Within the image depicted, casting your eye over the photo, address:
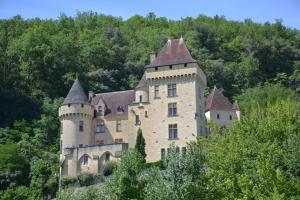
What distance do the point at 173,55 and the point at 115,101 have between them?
7.62 meters

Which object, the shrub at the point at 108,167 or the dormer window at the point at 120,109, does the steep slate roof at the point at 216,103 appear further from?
the shrub at the point at 108,167

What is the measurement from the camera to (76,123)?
62844mm

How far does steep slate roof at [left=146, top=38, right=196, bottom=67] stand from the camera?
2427 inches

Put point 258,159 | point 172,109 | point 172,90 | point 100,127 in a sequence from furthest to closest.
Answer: point 100,127
point 172,90
point 172,109
point 258,159

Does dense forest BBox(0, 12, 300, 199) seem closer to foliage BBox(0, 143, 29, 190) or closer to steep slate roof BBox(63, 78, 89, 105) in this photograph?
foliage BBox(0, 143, 29, 190)

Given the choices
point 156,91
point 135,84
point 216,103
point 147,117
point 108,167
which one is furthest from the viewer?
point 135,84

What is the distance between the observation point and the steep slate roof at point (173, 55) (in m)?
61.7

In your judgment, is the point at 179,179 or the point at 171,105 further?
the point at 171,105

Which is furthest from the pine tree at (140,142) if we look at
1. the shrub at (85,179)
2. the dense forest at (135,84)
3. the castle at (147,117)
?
the dense forest at (135,84)

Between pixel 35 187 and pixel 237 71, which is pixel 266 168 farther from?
pixel 237 71

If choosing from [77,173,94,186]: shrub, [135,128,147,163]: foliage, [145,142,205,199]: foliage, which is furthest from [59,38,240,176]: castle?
[145,142,205,199]: foliage

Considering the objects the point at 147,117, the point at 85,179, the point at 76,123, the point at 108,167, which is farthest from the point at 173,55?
the point at 85,179

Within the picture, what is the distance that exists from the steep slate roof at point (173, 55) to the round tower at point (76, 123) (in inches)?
293

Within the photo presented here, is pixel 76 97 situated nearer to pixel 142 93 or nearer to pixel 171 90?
pixel 142 93
